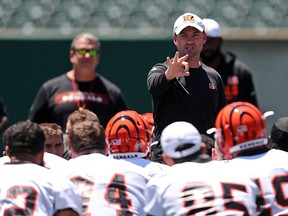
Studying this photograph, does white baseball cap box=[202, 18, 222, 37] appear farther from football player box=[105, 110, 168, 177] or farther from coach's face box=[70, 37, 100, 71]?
football player box=[105, 110, 168, 177]

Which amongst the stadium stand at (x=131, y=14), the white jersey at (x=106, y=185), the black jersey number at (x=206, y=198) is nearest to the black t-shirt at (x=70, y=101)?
the stadium stand at (x=131, y=14)

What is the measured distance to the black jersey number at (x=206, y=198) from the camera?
5695mm

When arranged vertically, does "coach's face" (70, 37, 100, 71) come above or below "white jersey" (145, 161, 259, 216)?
above

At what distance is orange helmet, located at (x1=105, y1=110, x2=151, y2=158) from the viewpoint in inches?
271

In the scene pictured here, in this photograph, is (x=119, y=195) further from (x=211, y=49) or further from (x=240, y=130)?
(x=211, y=49)

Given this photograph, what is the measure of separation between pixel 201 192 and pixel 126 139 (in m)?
1.27

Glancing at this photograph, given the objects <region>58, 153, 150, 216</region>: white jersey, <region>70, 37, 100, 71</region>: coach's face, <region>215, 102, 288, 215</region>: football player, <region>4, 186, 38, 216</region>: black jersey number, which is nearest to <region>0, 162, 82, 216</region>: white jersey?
<region>4, 186, 38, 216</region>: black jersey number

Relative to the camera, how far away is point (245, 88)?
10375 mm

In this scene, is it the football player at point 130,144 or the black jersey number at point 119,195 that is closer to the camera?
the black jersey number at point 119,195

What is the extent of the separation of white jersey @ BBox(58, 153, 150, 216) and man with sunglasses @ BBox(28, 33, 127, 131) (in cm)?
347

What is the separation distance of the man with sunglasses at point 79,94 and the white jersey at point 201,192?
3.97m

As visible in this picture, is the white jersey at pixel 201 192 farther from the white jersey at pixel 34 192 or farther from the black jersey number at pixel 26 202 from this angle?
the black jersey number at pixel 26 202

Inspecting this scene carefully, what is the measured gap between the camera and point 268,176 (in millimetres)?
5977

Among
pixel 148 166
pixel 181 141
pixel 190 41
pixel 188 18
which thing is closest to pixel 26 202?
pixel 181 141
